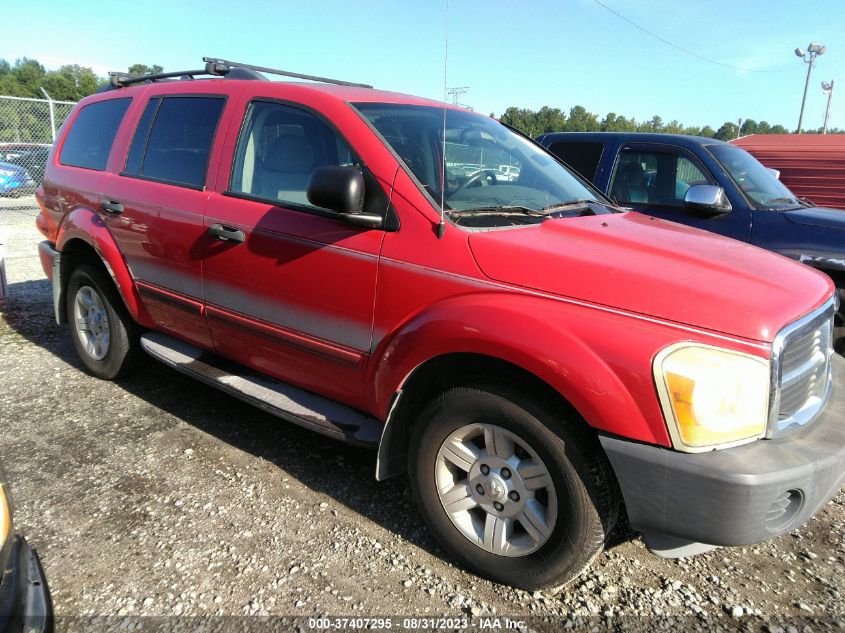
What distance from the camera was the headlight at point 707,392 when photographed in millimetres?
1900

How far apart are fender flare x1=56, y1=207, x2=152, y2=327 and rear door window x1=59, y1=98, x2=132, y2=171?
1.25ft

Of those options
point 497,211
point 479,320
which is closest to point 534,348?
point 479,320

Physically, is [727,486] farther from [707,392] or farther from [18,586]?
[18,586]

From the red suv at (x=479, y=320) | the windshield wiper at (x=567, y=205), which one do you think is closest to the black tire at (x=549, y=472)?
the red suv at (x=479, y=320)

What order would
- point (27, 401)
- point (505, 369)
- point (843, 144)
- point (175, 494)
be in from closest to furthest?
point (505, 369)
point (175, 494)
point (27, 401)
point (843, 144)

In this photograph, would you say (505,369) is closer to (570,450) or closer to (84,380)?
(570,450)

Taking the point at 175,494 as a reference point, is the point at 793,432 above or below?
above

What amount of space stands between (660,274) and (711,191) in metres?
2.78

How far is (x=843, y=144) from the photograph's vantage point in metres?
8.21

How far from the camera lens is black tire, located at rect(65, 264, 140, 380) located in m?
4.13

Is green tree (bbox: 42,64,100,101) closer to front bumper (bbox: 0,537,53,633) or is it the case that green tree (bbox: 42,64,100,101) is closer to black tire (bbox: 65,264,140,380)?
black tire (bbox: 65,264,140,380)

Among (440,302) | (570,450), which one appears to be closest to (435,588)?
(570,450)

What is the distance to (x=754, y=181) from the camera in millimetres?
5215

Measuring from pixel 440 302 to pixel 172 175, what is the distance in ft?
6.83
